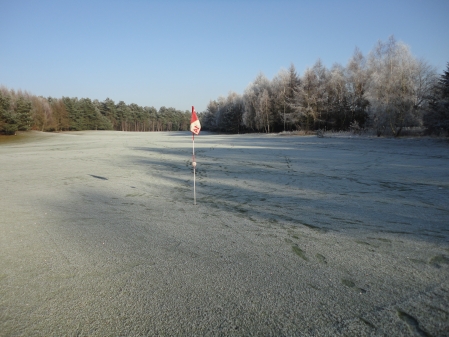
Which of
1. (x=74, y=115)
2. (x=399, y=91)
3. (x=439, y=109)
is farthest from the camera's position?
(x=74, y=115)

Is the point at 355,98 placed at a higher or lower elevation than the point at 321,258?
higher

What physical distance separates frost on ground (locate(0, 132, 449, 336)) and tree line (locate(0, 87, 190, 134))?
178 ft

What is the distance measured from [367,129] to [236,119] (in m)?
38.9

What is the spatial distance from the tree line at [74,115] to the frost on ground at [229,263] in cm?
5422

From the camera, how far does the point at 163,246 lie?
15.0 feet

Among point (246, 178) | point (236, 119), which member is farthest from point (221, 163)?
point (236, 119)

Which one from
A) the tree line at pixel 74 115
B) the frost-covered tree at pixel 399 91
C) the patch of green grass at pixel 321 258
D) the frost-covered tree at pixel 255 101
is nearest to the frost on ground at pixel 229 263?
the patch of green grass at pixel 321 258

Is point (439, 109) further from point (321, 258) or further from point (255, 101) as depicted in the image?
point (255, 101)

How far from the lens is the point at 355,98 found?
42.3 m

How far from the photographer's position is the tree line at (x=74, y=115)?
50206 millimetres

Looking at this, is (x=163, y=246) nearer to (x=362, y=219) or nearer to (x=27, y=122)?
(x=362, y=219)

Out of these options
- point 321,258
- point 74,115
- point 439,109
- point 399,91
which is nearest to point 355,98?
point 399,91

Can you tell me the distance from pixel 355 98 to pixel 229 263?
45.1m

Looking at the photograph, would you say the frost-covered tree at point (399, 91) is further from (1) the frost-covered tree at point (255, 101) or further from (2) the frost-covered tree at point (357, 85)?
(1) the frost-covered tree at point (255, 101)
